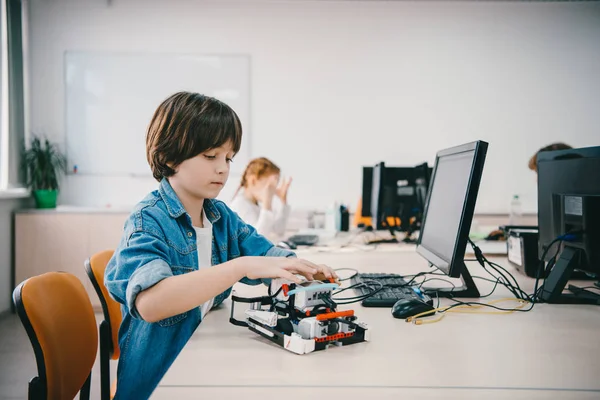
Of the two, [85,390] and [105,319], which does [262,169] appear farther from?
[85,390]

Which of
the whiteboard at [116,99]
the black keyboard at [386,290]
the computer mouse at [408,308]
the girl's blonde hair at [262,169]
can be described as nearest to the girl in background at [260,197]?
the girl's blonde hair at [262,169]

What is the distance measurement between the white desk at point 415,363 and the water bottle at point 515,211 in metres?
3.05

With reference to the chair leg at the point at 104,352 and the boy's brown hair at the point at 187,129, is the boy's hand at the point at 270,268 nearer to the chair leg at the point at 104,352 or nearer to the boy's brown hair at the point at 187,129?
the boy's brown hair at the point at 187,129

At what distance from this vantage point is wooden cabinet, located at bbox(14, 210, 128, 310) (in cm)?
368

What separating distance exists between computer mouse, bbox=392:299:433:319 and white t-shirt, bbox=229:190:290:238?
1.79 metres

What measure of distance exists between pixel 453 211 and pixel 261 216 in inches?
75.9

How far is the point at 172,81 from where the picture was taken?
13.8 feet

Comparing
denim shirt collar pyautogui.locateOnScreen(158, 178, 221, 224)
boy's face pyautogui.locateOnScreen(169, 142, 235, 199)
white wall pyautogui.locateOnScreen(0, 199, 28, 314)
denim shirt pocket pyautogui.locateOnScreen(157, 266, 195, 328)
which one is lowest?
white wall pyautogui.locateOnScreen(0, 199, 28, 314)

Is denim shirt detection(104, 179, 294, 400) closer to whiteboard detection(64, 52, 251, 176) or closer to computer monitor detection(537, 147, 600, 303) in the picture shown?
computer monitor detection(537, 147, 600, 303)

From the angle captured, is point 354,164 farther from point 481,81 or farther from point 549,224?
point 549,224

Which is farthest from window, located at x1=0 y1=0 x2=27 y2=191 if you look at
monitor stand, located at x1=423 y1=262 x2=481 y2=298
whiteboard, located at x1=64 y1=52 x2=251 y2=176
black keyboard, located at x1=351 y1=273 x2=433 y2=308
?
monitor stand, located at x1=423 y1=262 x2=481 y2=298

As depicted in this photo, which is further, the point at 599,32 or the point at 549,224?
the point at 599,32

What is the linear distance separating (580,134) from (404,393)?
439cm

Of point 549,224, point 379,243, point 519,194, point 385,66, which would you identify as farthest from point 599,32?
point 549,224
